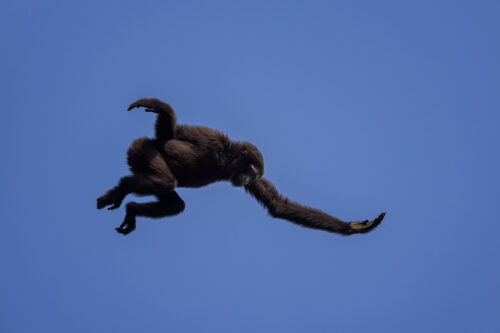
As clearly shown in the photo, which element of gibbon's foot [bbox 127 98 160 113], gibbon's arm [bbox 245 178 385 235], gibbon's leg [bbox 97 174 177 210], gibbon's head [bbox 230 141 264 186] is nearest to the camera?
gibbon's foot [bbox 127 98 160 113]

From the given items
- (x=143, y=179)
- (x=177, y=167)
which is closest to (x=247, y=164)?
(x=177, y=167)

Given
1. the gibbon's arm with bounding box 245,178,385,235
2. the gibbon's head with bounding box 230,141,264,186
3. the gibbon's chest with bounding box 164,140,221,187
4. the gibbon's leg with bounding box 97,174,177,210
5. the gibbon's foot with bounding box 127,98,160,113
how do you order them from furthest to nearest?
the gibbon's arm with bounding box 245,178,385,235
the gibbon's head with bounding box 230,141,264,186
the gibbon's chest with bounding box 164,140,221,187
the gibbon's leg with bounding box 97,174,177,210
the gibbon's foot with bounding box 127,98,160,113

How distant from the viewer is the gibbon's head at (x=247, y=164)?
753 centimetres

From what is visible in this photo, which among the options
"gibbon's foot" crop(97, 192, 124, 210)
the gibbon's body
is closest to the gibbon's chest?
the gibbon's body

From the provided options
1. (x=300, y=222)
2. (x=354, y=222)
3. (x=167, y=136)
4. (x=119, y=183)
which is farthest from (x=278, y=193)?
(x=119, y=183)

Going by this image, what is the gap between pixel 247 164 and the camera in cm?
758

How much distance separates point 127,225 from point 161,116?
5.64 ft

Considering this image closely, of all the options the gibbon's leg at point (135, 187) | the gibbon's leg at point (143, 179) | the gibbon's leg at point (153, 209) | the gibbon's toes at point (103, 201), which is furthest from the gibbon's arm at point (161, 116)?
the gibbon's toes at point (103, 201)

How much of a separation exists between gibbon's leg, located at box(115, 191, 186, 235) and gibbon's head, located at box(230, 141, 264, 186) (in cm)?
100

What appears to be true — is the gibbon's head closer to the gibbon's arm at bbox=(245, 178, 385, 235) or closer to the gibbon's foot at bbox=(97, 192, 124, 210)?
the gibbon's arm at bbox=(245, 178, 385, 235)

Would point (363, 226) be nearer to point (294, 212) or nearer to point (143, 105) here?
point (294, 212)

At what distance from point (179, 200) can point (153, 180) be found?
0.82 m

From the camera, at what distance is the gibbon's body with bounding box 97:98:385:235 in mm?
6902

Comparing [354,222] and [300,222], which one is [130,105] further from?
[354,222]
